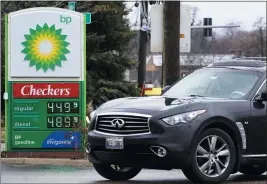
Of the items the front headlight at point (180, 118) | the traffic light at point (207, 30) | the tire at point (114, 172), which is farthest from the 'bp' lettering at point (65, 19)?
the traffic light at point (207, 30)

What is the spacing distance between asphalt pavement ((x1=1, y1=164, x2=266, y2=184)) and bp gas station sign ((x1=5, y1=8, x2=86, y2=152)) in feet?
3.50

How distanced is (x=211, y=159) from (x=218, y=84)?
1401mm

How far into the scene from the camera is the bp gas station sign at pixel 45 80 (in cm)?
1202

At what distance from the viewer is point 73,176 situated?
954 centimetres

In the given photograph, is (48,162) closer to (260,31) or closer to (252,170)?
(252,170)

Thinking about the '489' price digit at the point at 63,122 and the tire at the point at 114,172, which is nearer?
the tire at the point at 114,172

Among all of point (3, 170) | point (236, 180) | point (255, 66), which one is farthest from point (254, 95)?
point (3, 170)

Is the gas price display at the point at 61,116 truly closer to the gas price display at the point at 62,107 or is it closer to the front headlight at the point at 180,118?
the gas price display at the point at 62,107

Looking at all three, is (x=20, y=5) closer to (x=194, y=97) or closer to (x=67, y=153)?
(x=67, y=153)

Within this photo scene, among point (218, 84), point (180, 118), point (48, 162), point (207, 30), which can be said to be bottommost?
point (48, 162)

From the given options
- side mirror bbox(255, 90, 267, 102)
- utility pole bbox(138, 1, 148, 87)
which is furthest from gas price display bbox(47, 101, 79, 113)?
utility pole bbox(138, 1, 148, 87)

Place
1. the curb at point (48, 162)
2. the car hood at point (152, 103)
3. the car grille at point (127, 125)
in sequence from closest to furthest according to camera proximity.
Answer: the car grille at point (127, 125), the car hood at point (152, 103), the curb at point (48, 162)

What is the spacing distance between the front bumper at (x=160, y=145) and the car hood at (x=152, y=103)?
1.07ft

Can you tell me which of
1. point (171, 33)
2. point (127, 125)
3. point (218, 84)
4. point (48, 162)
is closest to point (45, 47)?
point (48, 162)
